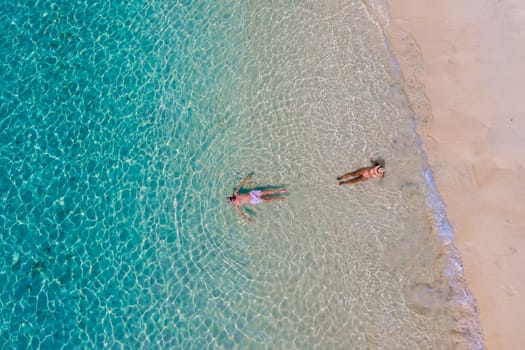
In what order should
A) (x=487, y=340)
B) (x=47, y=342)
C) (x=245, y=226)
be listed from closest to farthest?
(x=487, y=340) < (x=47, y=342) < (x=245, y=226)

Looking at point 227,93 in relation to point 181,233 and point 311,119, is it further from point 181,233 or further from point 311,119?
point 181,233

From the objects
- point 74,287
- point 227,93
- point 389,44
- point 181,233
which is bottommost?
point 74,287

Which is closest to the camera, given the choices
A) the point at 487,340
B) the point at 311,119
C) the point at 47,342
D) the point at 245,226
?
the point at 487,340

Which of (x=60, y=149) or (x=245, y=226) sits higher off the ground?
(x=60, y=149)

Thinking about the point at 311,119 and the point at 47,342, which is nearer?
the point at 47,342

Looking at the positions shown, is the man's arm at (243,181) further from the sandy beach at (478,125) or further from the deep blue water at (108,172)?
the sandy beach at (478,125)

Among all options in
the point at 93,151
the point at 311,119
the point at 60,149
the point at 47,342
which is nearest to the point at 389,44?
the point at 311,119

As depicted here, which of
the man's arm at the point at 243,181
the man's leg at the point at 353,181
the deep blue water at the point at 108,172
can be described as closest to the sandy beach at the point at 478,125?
the man's leg at the point at 353,181
